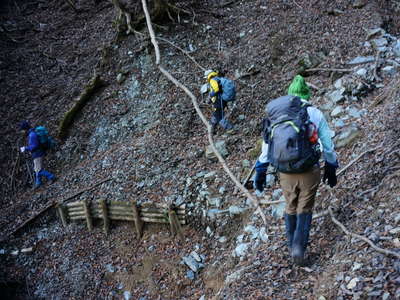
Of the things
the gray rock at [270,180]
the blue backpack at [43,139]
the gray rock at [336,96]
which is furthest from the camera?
the blue backpack at [43,139]

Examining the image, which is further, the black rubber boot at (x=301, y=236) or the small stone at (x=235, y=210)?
the small stone at (x=235, y=210)

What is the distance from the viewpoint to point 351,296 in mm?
3803

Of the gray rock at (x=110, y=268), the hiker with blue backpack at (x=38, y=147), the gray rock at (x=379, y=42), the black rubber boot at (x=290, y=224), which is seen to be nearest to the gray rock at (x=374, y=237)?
the black rubber boot at (x=290, y=224)

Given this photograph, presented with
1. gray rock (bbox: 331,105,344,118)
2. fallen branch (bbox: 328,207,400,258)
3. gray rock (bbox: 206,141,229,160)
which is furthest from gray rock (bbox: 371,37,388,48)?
fallen branch (bbox: 328,207,400,258)

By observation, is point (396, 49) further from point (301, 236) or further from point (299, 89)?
point (301, 236)

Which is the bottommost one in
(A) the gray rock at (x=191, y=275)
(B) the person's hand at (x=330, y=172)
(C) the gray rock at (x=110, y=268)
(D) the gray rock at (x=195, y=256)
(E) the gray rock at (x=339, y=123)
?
(C) the gray rock at (x=110, y=268)

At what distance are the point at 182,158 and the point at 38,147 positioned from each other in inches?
176

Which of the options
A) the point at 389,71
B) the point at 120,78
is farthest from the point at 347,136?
the point at 120,78

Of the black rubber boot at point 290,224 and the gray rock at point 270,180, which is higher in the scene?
the black rubber boot at point 290,224

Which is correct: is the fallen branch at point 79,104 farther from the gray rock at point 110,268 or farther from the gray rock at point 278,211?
the gray rock at point 278,211

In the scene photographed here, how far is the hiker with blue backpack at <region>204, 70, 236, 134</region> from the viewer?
872 centimetres

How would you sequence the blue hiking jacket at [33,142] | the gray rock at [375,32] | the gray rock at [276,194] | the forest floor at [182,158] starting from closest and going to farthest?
the forest floor at [182,158]
the gray rock at [276,194]
the gray rock at [375,32]
the blue hiking jacket at [33,142]

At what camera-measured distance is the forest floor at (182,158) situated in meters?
4.81

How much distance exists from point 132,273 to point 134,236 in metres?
0.87
